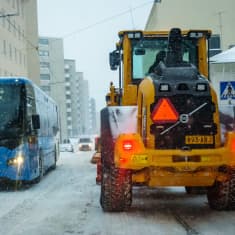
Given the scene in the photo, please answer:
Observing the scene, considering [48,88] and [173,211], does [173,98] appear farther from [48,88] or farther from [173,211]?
[48,88]

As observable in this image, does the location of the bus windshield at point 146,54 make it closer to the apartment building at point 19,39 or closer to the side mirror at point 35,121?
the side mirror at point 35,121

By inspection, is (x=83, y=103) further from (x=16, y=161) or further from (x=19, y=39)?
(x=16, y=161)

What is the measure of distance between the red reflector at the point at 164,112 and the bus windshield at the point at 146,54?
2298 millimetres

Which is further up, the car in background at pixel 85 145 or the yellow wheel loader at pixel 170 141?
the yellow wheel loader at pixel 170 141

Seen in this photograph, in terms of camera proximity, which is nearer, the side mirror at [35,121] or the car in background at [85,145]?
the side mirror at [35,121]

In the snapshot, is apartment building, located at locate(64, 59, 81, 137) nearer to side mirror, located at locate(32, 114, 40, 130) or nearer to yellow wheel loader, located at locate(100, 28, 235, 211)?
side mirror, located at locate(32, 114, 40, 130)

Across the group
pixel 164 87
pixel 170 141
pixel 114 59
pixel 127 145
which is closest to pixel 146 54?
pixel 114 59

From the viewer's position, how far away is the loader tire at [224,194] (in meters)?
9.83

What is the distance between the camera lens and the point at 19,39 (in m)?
67.0

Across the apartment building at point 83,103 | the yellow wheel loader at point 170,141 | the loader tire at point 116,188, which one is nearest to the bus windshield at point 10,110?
the yellow wheel loader at point 170,141

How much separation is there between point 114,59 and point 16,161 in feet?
15.4

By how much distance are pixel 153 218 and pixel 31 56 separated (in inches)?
2643

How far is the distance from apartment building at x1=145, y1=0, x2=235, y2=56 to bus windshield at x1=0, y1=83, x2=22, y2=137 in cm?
2952

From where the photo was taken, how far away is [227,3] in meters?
50.4
